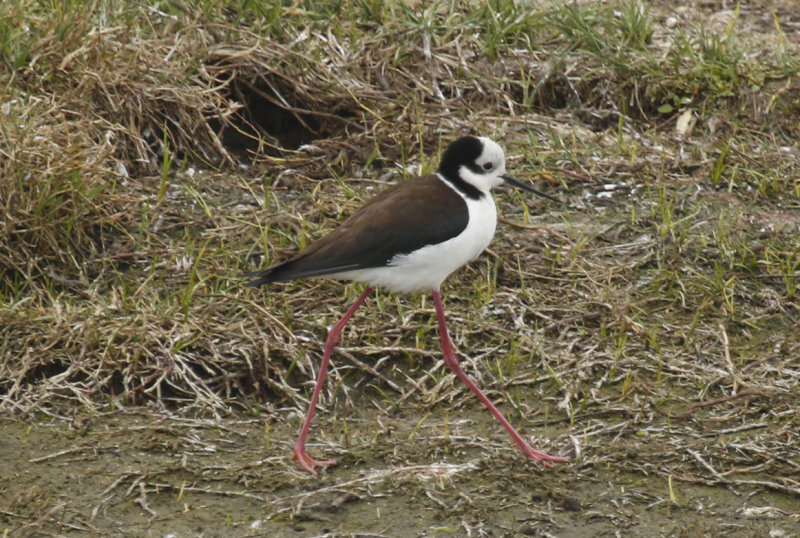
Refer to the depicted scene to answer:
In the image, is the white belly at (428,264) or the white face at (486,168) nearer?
the white belly at (428,264)

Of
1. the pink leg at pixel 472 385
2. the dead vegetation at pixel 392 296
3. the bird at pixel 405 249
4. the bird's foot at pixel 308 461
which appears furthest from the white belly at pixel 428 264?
the bird's foot at pixel 308 461

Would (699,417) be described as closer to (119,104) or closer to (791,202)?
(791,202)

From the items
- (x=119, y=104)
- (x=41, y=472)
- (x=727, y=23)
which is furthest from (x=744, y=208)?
(x=41, y=472)

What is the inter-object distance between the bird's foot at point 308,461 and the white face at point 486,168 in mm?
1156

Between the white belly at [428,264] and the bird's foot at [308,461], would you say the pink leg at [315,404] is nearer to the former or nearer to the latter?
the bird's foot at [308,461]

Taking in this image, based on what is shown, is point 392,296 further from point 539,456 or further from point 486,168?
point 539,456

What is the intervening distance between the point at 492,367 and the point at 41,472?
1.69 meters

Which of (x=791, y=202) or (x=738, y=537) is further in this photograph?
(x=791, y=202)

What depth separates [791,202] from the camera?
18.5 ft

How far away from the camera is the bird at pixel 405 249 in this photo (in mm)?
4195

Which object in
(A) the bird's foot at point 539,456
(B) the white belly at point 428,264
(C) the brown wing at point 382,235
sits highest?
(C) the brown wing at point 382,235

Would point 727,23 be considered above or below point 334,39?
below

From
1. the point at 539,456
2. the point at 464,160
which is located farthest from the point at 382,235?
the point at 539,456

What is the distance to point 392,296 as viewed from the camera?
5.06 metres
